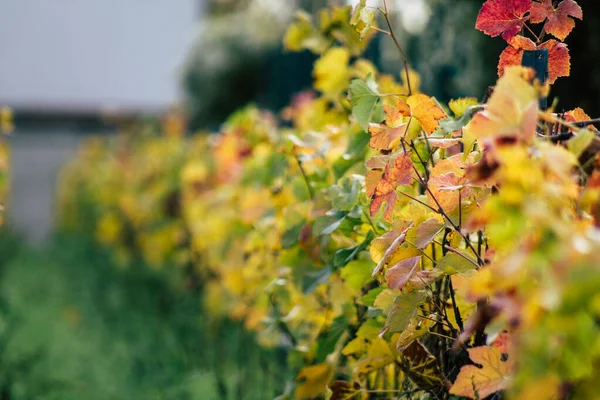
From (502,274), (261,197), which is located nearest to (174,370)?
(261,197)

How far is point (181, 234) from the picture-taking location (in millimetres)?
4145

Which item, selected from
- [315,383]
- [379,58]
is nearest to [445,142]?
[315,383]

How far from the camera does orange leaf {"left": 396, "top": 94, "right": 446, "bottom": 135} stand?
1.21m

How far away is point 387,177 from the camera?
1196mm

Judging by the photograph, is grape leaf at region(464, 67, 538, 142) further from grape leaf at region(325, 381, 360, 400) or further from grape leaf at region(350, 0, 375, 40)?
grape leaf at region(325, 381, 360, 400)

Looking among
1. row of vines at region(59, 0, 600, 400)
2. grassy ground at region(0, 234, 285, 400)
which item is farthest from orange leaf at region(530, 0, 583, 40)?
grassy ground at region(0, 234, 285, 400)

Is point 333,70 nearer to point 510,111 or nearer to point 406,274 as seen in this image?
point 406,274

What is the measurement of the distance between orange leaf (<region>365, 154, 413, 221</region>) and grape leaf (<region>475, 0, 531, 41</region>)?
27cm

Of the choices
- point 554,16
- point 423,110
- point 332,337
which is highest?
point 554,16

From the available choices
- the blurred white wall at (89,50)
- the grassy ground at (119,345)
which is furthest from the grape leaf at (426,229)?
the blurred white wall at (89,50)

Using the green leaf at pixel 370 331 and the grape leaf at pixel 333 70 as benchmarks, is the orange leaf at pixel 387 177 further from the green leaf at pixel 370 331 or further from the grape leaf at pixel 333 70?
the grape leaf at pixel 333 70

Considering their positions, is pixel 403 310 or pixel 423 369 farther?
pixel 423 369

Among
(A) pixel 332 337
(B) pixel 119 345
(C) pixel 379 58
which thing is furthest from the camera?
(B) pixel 119 345

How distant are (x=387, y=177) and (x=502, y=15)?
0.34 metres
